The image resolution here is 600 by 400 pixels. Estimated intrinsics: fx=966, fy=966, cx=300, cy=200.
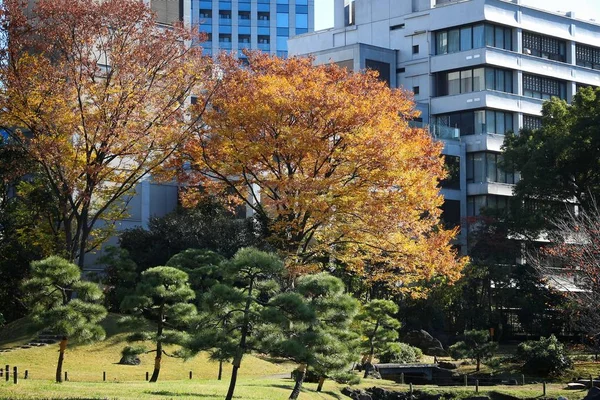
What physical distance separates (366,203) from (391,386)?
7.10 metres

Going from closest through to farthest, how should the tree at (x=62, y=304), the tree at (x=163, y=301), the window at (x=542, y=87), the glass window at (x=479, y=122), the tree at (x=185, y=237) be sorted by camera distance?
1. the tree at (x=62, y=304)
2. the tree at (x=163, y=301)
3. the tree at (x=185, y=237)
4. the glass window at (x=479, y=122)
5. the window at (x=542, y=87)

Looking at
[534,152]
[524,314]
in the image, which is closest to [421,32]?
[534,152]

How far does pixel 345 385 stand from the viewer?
34.9 m

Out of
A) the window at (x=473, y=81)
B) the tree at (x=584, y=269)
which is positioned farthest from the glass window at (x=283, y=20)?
the tree at (x=584, y=269)

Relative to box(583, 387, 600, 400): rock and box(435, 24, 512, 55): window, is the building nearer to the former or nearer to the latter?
box(435, 24, 512, 55): window

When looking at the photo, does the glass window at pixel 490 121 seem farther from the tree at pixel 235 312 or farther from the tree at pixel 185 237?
the tree at pixel 235 312

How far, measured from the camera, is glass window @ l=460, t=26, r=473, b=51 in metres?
71.9

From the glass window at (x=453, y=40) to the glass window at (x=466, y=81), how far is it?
182 centimetres

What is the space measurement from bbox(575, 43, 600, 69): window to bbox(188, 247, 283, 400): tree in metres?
59.3

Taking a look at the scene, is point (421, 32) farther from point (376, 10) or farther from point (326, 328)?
point (326, 328)

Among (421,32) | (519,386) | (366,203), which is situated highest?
(421,32)

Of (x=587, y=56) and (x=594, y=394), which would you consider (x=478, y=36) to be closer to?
(x=587, y=56)

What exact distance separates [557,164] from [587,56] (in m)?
26.6

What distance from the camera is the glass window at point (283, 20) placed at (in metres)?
125
